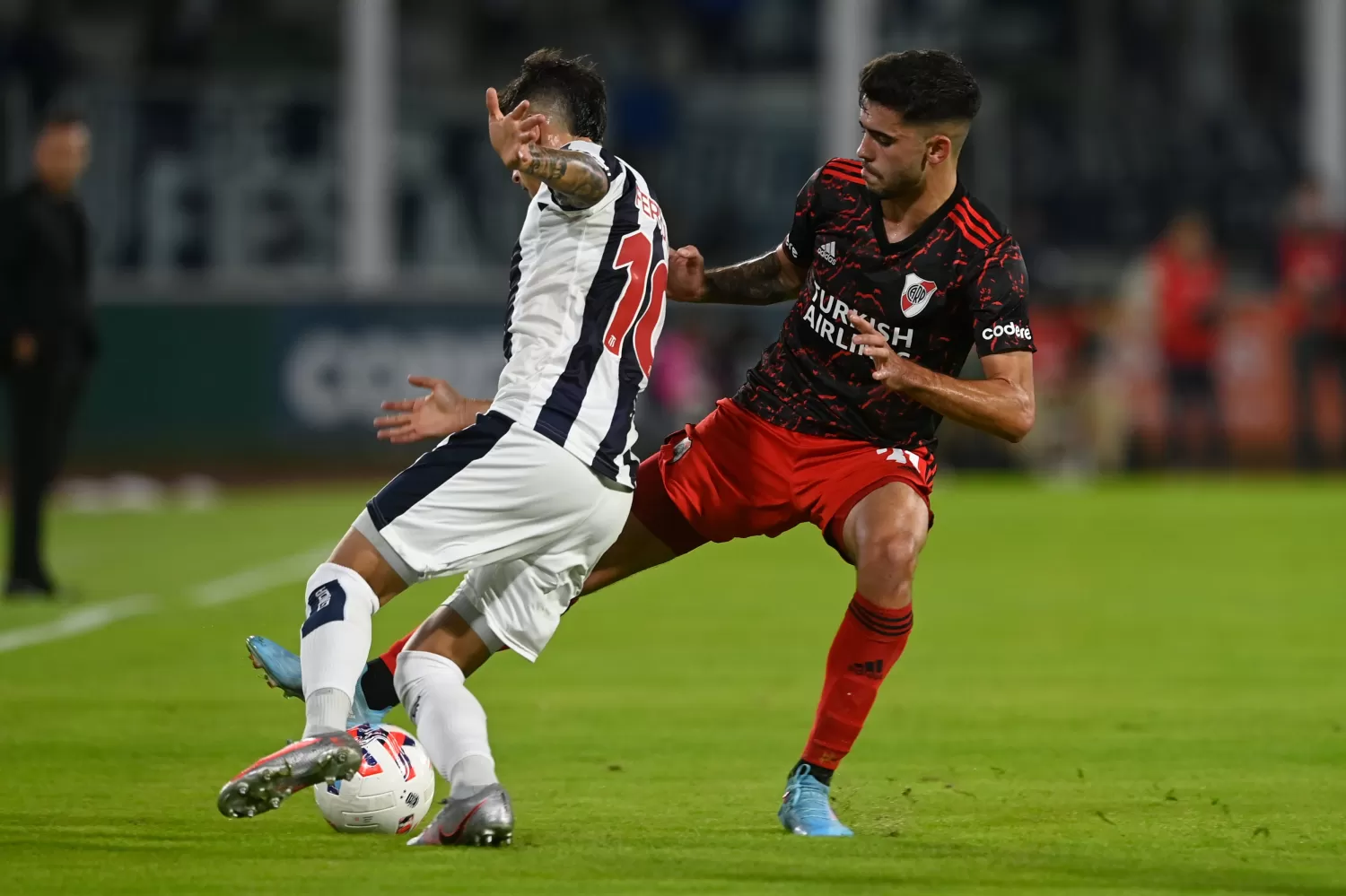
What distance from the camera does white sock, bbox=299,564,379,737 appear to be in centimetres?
526

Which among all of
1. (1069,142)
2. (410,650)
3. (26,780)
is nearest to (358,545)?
(410,650)

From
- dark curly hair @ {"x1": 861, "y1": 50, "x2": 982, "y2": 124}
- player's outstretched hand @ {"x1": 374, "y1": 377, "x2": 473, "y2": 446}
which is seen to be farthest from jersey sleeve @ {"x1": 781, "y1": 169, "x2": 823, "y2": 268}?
player's outstretched hand @ {"x1": 374, "y1": 377, "x2": 473, "y2": 446}

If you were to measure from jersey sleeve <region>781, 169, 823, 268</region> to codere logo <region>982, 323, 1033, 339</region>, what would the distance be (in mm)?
761

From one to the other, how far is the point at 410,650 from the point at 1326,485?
622 inches

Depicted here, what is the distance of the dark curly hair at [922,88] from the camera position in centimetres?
592

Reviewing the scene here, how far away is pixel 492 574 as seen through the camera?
5.75m

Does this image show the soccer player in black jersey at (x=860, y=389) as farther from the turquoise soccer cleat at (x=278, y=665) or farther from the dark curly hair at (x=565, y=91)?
the dark curly hair at (x=565, y=91)

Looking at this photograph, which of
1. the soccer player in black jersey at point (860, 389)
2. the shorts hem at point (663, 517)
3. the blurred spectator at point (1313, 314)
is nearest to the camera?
the soccer player in black jersey at point (860, 389)

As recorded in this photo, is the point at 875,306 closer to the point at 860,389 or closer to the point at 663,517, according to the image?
Answer: the point at 860,389

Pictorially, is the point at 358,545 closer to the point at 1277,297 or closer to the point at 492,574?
the point at 492,574

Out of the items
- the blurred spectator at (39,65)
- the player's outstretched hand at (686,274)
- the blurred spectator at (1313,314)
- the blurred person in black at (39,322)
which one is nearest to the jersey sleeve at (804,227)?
the player's outstretched hand at (686,274)

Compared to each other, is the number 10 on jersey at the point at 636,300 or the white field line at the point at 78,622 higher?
the number 10 on jersey at the point at 636,300

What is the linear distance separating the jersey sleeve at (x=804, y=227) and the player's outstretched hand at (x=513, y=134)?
117 cm

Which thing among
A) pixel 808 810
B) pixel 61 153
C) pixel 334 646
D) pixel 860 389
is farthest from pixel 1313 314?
pixel 334 646
